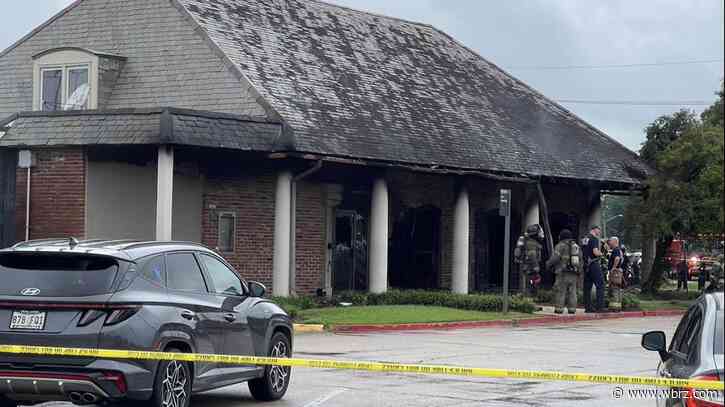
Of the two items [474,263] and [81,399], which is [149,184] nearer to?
[474,263]

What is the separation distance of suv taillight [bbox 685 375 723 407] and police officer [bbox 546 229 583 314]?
64.4ft

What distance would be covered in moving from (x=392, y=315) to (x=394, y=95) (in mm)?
8676

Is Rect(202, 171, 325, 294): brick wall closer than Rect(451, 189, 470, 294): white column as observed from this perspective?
Yes

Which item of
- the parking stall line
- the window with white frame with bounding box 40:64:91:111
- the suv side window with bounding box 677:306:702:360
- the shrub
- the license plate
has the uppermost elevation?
the window with white frame with bounding box 40:64:91:111

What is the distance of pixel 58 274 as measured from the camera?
10.9 metres

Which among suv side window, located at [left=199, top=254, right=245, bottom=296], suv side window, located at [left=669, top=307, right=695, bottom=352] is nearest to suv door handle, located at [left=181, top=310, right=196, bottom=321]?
suv side window, located at [left=199, top=254, right=245, bottom=296]

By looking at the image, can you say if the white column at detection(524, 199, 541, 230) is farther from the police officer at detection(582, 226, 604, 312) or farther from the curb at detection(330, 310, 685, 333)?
the police officer at detection(582, 226, 604, 312)

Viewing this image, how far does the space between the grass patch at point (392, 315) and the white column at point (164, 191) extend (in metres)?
3.13

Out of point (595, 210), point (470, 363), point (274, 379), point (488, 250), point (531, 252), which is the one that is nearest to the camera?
point (274, 379)

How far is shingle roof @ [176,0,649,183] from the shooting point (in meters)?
28.5

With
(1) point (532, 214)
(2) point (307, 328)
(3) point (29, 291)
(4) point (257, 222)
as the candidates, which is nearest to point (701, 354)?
(3) point (29, 291)

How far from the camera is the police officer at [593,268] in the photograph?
27812mm

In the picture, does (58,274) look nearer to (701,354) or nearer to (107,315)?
(107,315)

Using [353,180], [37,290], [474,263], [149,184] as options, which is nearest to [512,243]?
[474,263]
